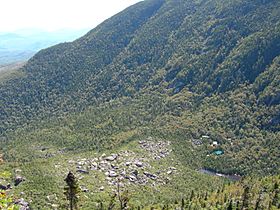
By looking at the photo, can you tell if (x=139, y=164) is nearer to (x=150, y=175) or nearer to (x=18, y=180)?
(x=150, y=175)

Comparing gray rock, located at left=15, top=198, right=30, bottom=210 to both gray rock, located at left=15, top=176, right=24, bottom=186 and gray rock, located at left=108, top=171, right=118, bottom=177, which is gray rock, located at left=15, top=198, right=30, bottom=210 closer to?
gray rock, located at left=15, top=176, right=24, bottom=186

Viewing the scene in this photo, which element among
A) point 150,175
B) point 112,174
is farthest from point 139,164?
point 112,174

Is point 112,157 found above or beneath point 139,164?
above

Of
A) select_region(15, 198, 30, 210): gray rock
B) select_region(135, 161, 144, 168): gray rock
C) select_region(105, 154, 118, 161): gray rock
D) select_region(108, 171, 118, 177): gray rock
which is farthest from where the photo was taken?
select_region(105, 154, 118, 161): gray rock

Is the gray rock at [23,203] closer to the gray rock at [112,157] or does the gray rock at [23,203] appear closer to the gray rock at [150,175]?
the gray rock at [112,157]

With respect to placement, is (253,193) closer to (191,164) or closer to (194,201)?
(194,201)

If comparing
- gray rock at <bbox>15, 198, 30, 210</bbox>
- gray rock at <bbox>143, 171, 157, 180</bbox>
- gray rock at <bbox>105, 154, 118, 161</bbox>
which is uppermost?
gray rock at <bbox>15, 198, 30, 210</bbox>

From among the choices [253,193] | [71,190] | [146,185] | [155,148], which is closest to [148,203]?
[146,185]

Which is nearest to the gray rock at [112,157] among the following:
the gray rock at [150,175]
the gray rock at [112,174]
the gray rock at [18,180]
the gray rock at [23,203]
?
the gray rock at [112,174]

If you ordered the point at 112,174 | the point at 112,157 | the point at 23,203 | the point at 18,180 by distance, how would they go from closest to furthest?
the point at 23,203
the point at 18,180
the point at 112,174
the point at 112,157

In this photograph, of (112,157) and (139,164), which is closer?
(139,164)

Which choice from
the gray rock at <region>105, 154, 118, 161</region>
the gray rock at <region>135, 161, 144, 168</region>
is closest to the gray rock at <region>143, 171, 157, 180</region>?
the gray rock at <region>135, 161, 144, 168</region>

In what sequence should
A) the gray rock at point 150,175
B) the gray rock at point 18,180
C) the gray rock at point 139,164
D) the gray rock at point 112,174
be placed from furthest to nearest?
the gray rock at point 139,164
the gray rock at point 150,175
the gray rock at point 112,174
the gray rock at point 18,180

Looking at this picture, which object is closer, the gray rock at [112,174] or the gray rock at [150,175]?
the gray rock at [112,174]
